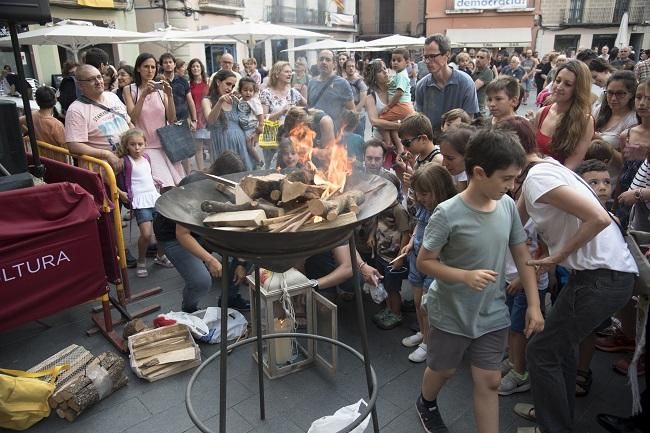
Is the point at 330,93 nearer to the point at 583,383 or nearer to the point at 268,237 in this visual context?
the point at 583,383

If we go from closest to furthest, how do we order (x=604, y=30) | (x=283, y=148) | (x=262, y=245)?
(x=262, y=245) → (x=283, y=148) → (x=604, y=30)

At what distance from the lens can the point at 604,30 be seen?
105 feet

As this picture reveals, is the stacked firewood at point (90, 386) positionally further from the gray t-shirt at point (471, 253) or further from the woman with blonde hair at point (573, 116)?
the woman with blonde hair at point (573, 116)

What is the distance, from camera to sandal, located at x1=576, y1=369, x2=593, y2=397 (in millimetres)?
2922

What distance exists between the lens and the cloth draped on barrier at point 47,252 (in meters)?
3.00

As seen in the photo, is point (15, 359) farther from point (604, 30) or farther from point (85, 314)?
point (604, 30)

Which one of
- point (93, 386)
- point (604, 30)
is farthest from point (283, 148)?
point (604, 30)

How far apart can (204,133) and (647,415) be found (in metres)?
6.28

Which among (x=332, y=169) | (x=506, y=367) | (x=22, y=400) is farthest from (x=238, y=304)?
(x=506, y=367)

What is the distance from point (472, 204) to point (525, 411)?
139 centimetres

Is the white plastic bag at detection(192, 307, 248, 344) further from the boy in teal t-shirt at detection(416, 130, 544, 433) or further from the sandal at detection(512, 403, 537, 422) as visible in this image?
the sandal at detection(512, 403, 537, 422)

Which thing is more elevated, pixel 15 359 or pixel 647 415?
pixel 647 415

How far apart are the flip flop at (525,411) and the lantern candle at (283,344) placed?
146 centimetres

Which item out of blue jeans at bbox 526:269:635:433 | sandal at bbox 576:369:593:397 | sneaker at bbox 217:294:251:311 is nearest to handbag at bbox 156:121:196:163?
sneaker at bbox 217:294:251:311
